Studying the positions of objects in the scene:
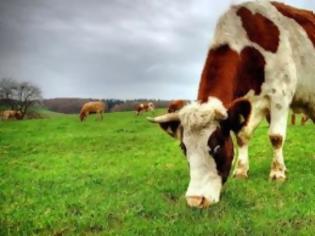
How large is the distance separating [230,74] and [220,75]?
0.85 feet

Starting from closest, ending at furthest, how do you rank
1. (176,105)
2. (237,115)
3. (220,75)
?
(237,115) < (176,105) < (220,75)

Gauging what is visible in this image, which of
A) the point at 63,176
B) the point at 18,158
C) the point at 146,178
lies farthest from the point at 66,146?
the point at 146,178

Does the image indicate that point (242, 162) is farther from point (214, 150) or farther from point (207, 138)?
point (207, 138)

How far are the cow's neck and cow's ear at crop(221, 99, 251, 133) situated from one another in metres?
0.61

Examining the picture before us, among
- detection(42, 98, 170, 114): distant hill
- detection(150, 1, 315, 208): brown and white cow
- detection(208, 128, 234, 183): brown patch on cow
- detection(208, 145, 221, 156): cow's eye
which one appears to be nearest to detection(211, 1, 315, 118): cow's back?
detection(150, 1, 315, 208): brown and white cow

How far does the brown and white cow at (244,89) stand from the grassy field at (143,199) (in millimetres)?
571

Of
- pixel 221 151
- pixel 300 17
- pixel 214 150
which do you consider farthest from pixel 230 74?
pixel 300 17

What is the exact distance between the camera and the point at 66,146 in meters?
23.8

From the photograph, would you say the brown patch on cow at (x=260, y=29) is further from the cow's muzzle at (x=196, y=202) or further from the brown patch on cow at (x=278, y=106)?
the cow's muzzle at (x=196, y=202)

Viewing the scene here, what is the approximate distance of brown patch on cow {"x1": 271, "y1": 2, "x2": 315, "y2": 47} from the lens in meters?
12.2

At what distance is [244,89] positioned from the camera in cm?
1067

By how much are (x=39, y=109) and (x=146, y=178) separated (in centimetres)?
7693

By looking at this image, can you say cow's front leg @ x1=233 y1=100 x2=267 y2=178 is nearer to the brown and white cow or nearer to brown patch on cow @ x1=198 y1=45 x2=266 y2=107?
the brown and white cow

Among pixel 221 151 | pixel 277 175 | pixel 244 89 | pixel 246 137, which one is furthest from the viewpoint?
pixel 246 137
